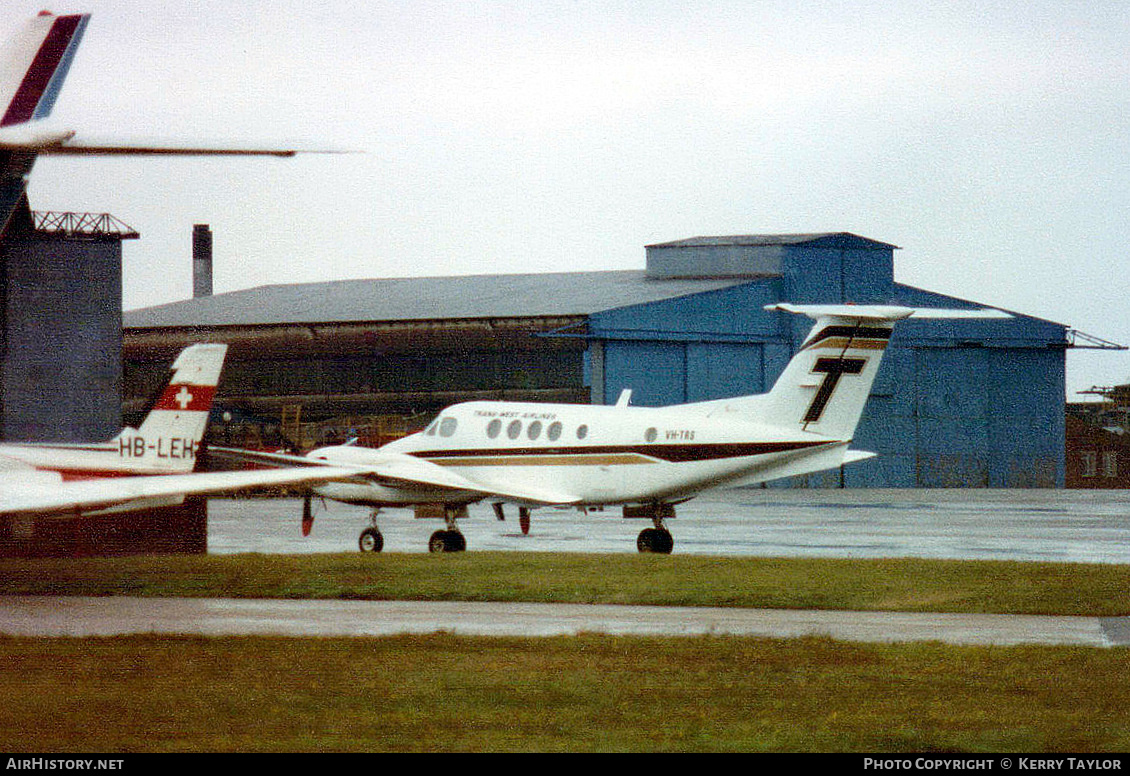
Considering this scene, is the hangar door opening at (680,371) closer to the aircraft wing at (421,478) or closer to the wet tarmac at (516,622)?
the aircraft wing at (421,478)

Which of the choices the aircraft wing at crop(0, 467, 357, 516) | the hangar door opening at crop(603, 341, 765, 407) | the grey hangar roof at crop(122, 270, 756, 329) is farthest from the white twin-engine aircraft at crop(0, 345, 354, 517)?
the grey hangar roof at crop(122, 270, 756, 329)

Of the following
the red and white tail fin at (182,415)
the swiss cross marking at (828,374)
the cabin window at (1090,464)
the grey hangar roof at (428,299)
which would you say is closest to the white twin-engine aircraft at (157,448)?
the red and white tail fin at (182,415)

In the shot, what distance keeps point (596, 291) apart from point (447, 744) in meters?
63.3

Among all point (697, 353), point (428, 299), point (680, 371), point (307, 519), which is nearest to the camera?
point (307, 519)

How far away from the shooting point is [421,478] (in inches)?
1209

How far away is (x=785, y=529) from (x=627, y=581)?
16.8 metres

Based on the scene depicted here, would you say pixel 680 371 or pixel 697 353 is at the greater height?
pixel 697 353

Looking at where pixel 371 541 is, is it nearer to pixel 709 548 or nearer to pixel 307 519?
pixel 307 519

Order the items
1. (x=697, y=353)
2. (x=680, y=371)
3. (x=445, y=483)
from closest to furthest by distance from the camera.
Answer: (x=445, y=483) → (x=680, y=371) → (x=697, y=353)

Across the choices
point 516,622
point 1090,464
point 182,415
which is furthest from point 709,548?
point 1090,464

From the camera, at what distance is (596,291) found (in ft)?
241

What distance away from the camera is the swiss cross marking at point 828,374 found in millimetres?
29969
